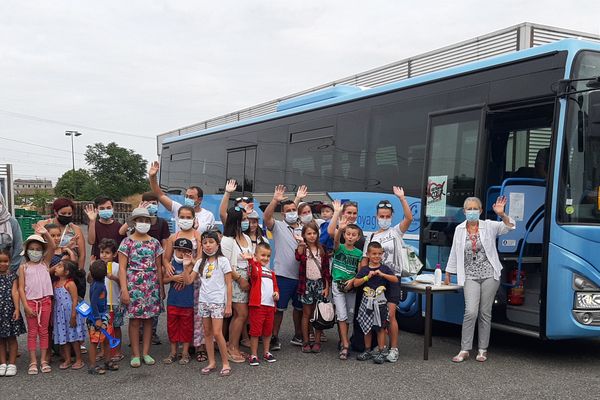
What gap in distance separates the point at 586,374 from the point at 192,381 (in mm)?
3657

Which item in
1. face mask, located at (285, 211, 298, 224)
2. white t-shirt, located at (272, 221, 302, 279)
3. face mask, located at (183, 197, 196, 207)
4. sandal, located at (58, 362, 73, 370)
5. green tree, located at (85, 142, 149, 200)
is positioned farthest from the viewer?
green tree, located at (85, 142, 149, 200)

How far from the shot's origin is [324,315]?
6.29 metres

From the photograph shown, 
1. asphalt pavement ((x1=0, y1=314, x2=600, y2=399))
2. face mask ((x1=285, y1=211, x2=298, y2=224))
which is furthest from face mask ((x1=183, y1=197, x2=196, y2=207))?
asphalt pavement ((x1=0, y1=314, x2=600, y2=399))

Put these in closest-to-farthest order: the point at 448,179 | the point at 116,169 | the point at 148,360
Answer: the point at 148,360 → the point at 448,179 → the point at 116,169

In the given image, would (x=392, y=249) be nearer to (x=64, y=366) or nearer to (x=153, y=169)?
(x=153, y=169)

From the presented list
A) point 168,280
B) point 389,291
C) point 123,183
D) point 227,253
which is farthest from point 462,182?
point 123,183

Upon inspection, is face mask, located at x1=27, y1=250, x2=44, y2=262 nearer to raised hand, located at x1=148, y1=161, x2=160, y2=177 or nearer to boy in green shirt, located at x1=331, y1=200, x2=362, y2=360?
raised hand, located at x1=148, y1=161, x2=160, y2=177

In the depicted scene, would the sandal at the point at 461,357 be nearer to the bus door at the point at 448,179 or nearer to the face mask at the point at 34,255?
the bus door at the point at 448,179

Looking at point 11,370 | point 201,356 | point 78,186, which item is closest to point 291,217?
point 201,356

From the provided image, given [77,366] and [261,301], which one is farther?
[261,301]

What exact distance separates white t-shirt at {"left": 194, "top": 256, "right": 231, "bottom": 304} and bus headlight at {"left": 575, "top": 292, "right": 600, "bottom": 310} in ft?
10.8

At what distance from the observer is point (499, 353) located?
21.2ft

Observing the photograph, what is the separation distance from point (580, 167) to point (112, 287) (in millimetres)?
4693

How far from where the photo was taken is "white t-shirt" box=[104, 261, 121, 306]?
19.7 ft
